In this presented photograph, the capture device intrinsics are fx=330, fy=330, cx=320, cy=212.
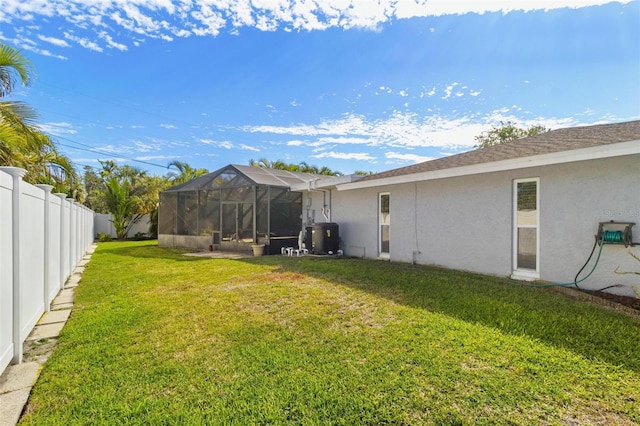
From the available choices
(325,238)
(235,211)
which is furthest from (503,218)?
(235,211)

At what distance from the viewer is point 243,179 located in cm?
1398

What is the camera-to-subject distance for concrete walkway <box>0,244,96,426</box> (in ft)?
8.35

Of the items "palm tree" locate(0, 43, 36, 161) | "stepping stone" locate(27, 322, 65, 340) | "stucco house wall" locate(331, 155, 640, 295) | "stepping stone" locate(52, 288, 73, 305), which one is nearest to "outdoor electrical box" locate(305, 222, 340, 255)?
"stucco house wall" locate(331, 155, 640, 295)

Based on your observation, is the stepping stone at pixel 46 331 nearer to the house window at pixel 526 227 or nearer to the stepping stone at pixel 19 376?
the stepping stone at pixel 19 376

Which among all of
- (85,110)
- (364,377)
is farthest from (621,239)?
(85,110)

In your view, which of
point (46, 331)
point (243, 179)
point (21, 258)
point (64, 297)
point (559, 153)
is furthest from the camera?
point (243, 179)

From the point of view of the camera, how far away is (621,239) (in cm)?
561

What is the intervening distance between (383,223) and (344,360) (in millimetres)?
7661

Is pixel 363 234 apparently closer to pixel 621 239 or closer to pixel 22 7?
pixel 621 239

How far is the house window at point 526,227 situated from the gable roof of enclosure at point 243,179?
311 inches

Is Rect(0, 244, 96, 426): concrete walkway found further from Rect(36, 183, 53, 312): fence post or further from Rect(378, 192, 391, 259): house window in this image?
Rect(378, 192, 391, 259): house window

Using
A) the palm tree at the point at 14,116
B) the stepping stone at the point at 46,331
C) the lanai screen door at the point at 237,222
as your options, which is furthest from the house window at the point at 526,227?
the palm tree at the point at 14,116

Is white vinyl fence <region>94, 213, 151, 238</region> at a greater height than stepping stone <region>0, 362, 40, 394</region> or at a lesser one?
greater

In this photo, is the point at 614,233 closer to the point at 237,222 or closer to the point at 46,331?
the point at 46,331
